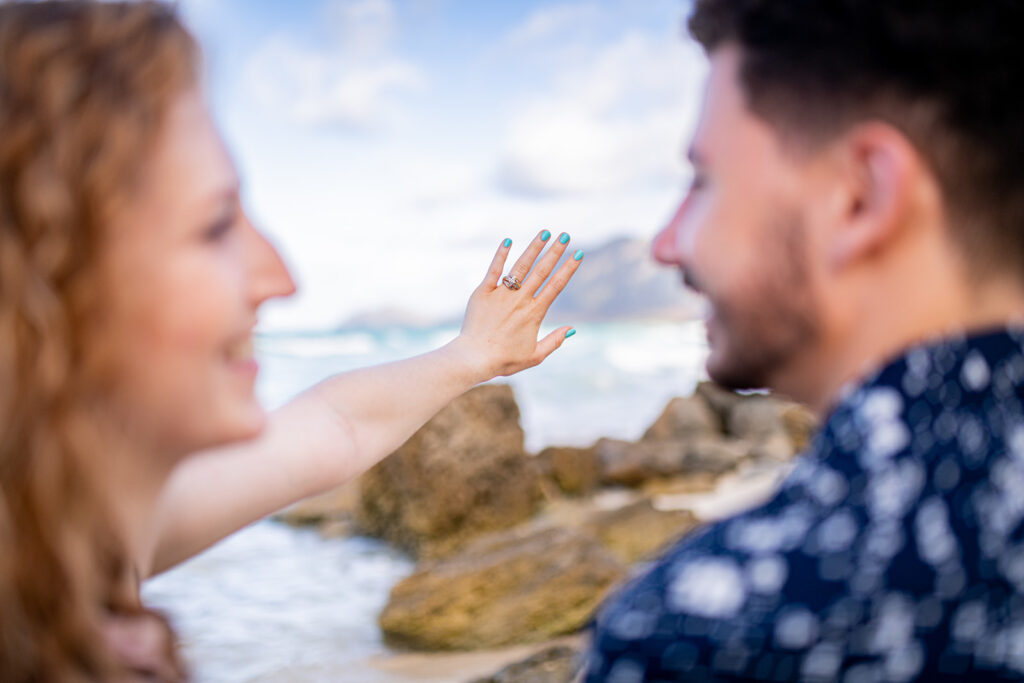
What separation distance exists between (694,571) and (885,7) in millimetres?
858

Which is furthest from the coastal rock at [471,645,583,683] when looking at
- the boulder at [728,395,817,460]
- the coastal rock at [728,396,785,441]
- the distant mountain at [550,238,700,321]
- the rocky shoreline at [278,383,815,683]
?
the distant mountain at [550,238,700,321]

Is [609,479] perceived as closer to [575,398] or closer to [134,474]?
[134,474]

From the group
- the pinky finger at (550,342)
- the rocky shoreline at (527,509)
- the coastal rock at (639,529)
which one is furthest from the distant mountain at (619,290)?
the pinky finger at (550,342)

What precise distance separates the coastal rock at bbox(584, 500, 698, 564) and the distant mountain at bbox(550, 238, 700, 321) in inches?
2619

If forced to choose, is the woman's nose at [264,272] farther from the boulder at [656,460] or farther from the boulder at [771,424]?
the boulder at [771,424]

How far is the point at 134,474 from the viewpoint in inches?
57.7

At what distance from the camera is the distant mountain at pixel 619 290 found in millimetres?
75938

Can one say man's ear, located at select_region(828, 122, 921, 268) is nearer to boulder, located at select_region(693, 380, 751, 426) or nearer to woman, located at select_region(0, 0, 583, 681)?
woman, located at select_region(0, 0, 583, 681)

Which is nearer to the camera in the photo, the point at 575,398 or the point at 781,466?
the point at 781,466

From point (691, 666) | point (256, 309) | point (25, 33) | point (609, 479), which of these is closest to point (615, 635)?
point (691, 666)

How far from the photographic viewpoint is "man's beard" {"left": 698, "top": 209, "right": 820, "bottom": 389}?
1.32m

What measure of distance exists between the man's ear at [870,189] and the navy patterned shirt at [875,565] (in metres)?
0.19

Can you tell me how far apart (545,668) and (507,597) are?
1494 mm

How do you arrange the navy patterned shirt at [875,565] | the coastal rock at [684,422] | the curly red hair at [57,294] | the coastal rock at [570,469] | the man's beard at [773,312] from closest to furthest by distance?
the navy patterned shirt at [875,565], the curly red hair at [57,294], the man's beard at [773,312], the coastal rock at [570,469], the coastal rock at [684,422]
